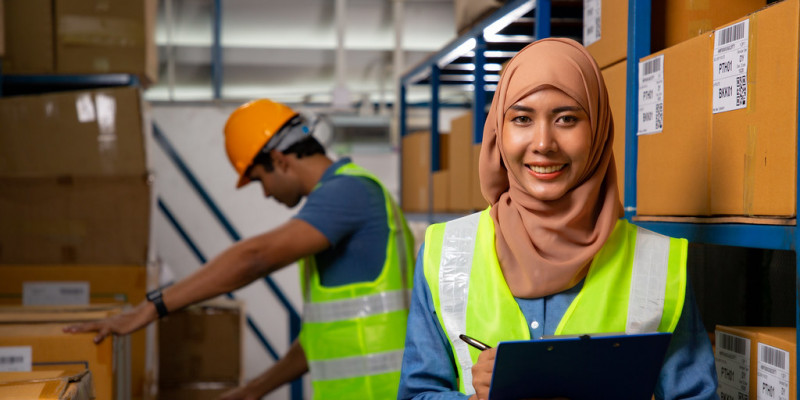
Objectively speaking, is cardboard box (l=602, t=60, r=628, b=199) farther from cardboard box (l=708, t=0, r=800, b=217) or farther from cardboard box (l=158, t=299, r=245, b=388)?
cardboard box (l=158, t=299, r=245, b=388)

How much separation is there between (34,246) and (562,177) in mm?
2215

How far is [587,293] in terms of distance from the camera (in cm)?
124

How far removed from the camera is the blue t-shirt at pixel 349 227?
2270 mm

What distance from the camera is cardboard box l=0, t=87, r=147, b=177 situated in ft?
8.87

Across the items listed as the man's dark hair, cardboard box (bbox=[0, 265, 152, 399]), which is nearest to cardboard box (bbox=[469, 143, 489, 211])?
the man's dark hair

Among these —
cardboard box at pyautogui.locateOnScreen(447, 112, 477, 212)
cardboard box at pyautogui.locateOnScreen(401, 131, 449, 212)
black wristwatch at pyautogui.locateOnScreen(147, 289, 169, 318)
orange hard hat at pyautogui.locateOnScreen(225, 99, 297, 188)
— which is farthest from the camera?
cardboard box at pyautogui.locateOnScreen(401, 131, 449, 212)

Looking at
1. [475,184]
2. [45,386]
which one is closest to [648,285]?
[45,386]

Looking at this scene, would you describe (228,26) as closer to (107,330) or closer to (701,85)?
(107,330)

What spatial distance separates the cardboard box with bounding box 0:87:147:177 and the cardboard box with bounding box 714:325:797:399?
2119 millimetres

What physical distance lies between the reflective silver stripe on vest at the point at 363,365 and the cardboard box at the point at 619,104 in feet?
2.78

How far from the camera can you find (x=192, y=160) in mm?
5434

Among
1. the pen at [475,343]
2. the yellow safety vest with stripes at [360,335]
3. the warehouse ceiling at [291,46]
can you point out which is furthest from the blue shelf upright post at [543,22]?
the warehouse ceiling at [291,46]

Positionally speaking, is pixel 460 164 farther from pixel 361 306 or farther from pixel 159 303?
pixel 159 303

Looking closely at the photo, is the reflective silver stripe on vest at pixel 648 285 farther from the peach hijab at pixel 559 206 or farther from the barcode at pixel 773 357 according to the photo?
the barcode at pixel 773 357
